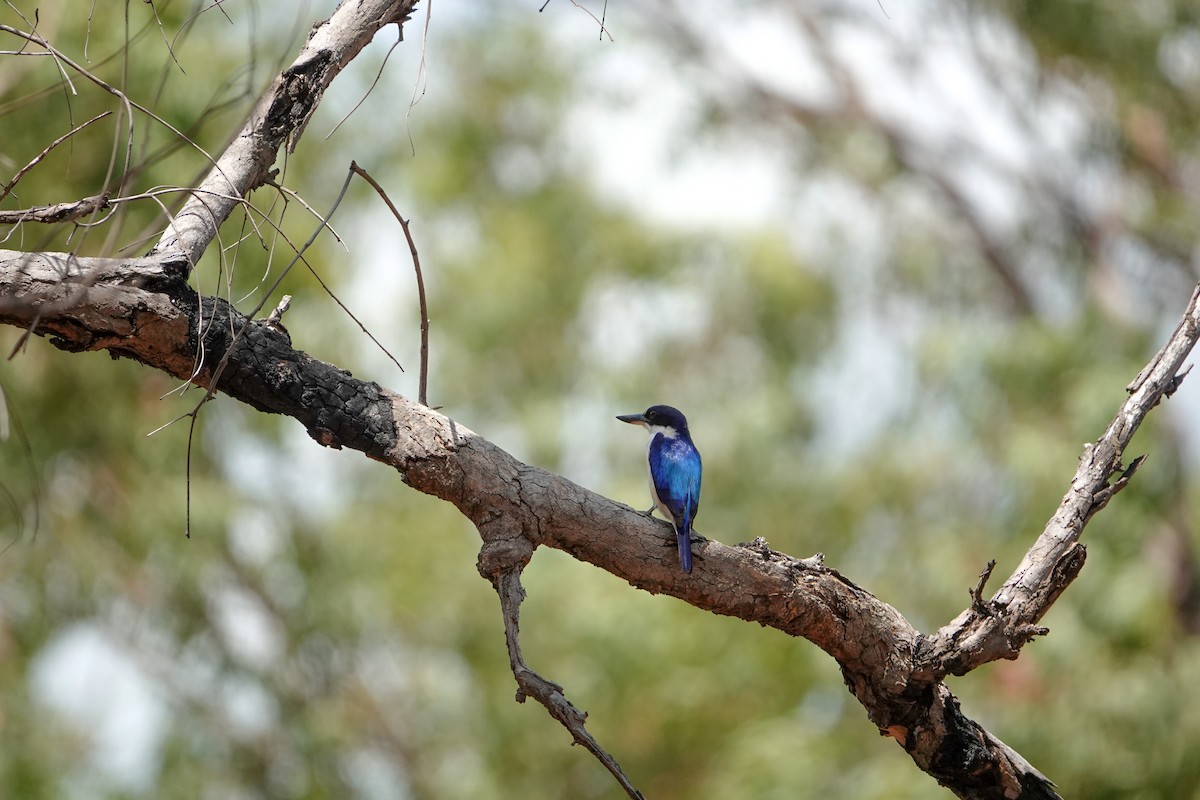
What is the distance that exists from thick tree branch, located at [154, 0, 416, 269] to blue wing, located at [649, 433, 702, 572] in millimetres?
1257

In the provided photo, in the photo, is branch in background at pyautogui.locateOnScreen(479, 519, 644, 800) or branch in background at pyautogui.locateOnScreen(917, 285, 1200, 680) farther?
branch in background at pyautogui.locateOnScreen(917, 285, 1200, 680)

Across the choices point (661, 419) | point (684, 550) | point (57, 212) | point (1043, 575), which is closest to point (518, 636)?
point (684, 550)

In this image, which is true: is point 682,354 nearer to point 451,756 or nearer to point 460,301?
point 460,301

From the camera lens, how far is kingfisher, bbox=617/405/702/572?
3.66 m

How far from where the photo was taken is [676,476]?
4188 mm

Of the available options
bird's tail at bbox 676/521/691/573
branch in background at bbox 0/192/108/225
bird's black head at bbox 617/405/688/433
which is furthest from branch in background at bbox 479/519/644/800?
bird's black head at bbox 617/405/688/433

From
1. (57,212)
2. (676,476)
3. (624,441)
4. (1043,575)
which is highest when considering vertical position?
(624,441)

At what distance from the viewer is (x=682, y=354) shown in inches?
509

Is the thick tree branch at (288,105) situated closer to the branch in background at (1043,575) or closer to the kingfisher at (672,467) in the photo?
the kingfisher at (672,467)

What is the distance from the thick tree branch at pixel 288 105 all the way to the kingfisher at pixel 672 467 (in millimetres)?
1177

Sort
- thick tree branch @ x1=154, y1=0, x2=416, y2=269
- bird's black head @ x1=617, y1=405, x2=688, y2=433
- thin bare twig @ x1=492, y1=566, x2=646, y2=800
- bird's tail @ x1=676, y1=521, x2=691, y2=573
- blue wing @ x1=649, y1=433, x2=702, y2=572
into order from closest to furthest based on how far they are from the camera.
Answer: thin bare twig @ x1=492, y1=566, x2=646, y2=800
thick tree branch @ x1=154, y1=0, x2=416, y2=269
bird's tail @ x1=676, y1=521, x2=691, y2=573
blue wing @ x1=649, y1=433, x2=702, y2=572
bird's black head @ x1=617, y1=405, x2=688, y2=433

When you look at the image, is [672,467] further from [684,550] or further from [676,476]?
Answer: [684,550]

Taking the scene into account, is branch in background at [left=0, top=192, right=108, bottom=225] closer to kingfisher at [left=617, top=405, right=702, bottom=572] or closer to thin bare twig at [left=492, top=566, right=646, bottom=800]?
thin bare twig at [left=492, top=566, right=646, bottom=800]

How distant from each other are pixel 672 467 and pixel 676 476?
123 millimetres
